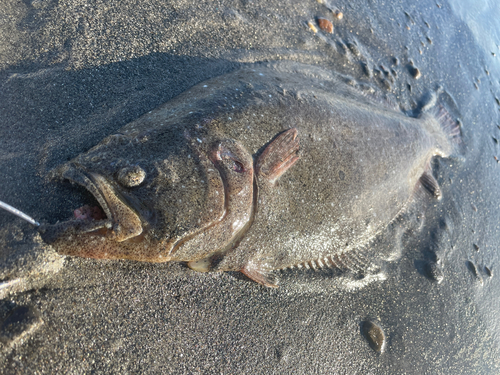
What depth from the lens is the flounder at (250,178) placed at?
7.57ft

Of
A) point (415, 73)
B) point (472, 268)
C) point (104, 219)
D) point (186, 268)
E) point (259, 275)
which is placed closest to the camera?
point (104, 219)

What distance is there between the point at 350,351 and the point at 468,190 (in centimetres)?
345

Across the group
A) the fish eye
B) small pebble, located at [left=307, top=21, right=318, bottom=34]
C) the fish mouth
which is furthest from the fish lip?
small pebble, located at [left=307, top=21, right=318, bottom=34]

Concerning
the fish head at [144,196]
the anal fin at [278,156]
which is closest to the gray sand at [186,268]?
the fish head at [144,196]

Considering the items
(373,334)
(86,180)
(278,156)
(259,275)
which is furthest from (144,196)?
(373,334)

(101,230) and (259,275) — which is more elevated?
Answer: (101,230)

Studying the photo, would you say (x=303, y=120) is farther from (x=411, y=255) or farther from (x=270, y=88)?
(x=411, y=255)

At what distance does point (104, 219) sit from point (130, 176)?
0.36 m

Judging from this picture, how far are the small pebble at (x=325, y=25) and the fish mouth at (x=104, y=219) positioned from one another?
421cm

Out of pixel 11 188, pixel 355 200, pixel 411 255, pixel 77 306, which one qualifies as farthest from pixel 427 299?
pixel 11 188

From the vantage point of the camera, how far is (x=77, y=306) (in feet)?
8.02

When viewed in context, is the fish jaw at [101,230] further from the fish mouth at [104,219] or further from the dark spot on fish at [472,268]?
the dark spot on fish at [472,268]

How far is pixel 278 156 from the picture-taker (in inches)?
116

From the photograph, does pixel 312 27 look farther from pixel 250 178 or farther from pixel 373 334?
pixel 373 334
